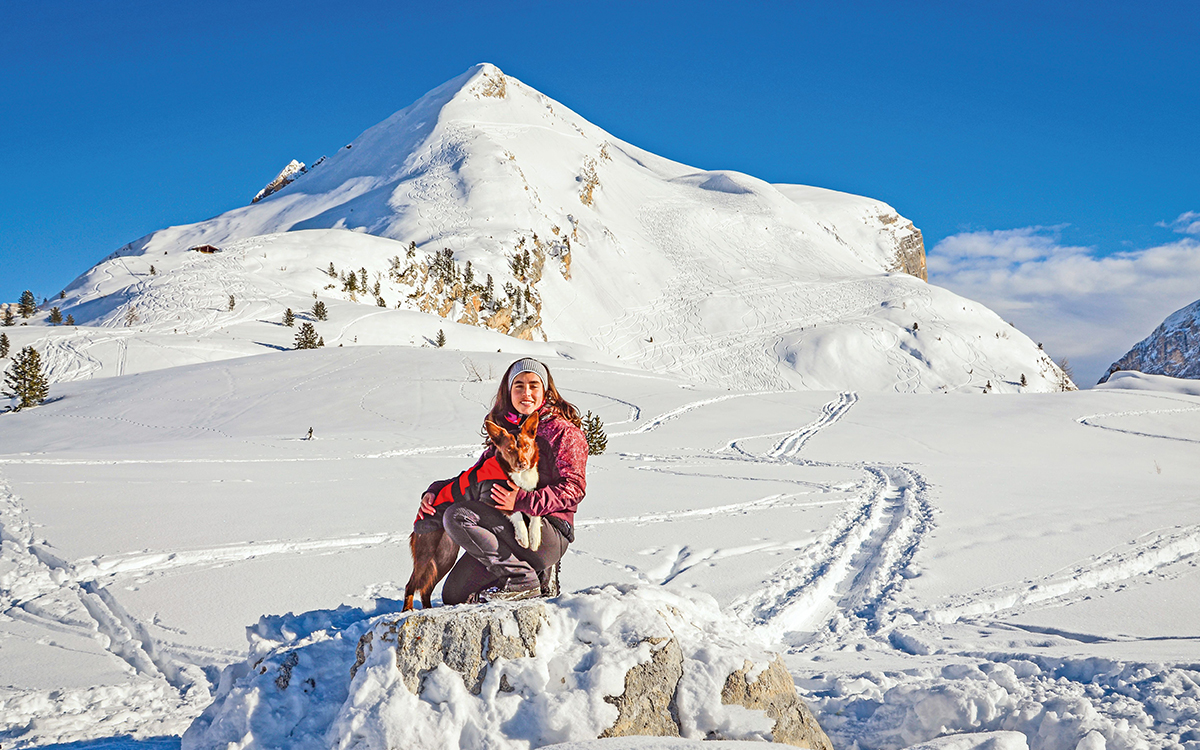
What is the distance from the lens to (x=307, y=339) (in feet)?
84.9

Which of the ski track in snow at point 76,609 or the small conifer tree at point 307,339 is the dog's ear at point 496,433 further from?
the small conifer tree at point 307,339

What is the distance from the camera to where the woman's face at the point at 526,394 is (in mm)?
3678

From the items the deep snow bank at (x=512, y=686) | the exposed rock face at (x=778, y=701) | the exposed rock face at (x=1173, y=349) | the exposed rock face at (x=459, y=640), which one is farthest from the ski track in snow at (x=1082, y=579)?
the exposed rock face at (x=1173, y=349)

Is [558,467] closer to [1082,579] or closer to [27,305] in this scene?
[1082,579]

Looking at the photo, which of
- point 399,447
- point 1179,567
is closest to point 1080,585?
point 1179,567

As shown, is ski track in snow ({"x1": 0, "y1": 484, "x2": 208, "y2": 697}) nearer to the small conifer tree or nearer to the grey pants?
the grey pants

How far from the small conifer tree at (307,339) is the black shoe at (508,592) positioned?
24048 millimetres

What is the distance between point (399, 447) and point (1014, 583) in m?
10.7

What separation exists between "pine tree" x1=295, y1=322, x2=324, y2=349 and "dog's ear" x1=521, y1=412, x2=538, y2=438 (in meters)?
24.0

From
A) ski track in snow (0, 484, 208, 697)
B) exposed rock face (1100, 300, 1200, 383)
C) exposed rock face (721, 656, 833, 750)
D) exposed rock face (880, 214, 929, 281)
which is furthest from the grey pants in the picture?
exposed rock face (1100, 300, 1200, 383)

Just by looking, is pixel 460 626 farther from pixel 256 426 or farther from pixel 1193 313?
pixel 1193 313

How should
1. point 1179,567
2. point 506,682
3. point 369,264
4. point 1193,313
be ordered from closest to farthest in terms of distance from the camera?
point 506,682, point 1179,567, point 369,264, point 1193,313

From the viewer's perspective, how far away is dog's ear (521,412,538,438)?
360 centimetres

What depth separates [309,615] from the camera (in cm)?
394
